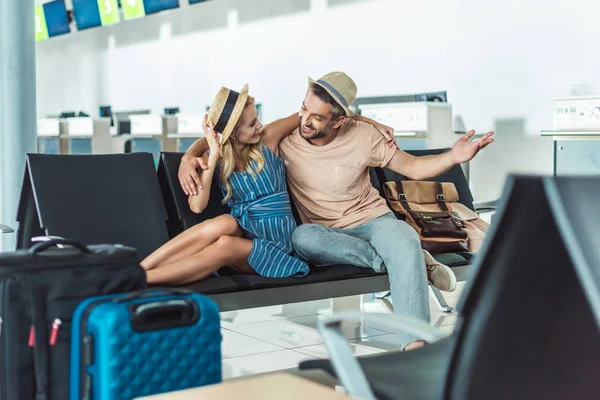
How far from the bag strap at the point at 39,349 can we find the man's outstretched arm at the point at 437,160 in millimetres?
1878

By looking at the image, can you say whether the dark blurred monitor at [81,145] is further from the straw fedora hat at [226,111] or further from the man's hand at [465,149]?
the man's hand at [465,149]

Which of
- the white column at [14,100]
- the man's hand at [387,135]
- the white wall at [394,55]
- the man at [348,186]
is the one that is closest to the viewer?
the man at [348,186]

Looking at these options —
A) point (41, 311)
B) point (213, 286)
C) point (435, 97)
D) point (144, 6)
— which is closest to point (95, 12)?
point (144, 6)

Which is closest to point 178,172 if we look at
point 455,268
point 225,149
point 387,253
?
point 225,149

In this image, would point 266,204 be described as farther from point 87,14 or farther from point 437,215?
point 87,14

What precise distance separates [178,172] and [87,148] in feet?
29.9

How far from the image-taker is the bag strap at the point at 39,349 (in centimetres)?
217

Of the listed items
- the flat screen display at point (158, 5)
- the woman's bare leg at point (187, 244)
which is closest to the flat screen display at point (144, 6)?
the flat screen display at point (158, 5)

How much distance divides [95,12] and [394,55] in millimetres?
5284

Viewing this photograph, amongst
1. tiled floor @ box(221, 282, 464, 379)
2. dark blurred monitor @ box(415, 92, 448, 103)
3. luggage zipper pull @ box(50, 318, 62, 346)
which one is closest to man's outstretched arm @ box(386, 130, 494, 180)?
tiled floor @ box(221, 282, 464, 379)

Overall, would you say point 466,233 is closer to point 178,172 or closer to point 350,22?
point 178,172

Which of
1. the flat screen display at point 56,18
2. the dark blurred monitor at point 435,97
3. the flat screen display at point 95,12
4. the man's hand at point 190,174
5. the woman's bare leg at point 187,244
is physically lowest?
the woman's bare leg at point 187,244

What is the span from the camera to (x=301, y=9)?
33.8ft

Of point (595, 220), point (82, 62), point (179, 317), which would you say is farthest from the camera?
point (82, 62)
